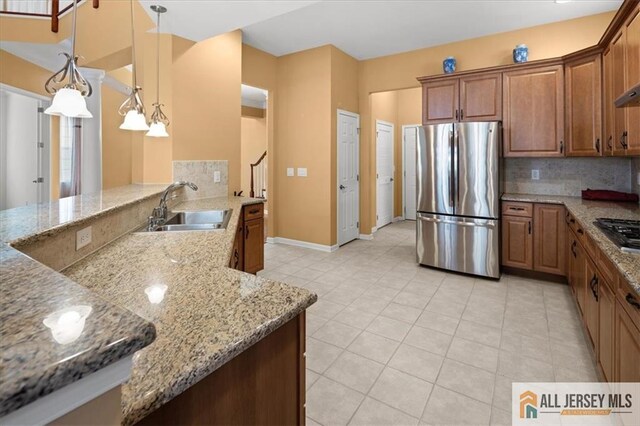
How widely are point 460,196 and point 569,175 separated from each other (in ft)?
4.53

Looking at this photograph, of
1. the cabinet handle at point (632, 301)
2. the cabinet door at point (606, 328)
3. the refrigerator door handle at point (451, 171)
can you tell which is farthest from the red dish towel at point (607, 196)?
the cabinet handle at point (632, 301)

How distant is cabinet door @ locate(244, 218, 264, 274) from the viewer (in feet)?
11.2

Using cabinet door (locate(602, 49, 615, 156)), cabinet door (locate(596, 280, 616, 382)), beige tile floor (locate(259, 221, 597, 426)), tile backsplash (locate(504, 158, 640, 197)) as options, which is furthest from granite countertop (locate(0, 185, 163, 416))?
tile backsplash (locate(504, 158, 640, 197))

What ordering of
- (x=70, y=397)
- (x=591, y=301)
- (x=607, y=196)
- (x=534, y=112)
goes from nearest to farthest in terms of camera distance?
(x=70, y=397) < (x=591, y=301) < (x=607, y=196) < (x=534, y=112)

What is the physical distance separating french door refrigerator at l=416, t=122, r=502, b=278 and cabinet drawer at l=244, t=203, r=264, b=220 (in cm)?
196

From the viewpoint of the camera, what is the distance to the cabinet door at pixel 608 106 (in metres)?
3.00

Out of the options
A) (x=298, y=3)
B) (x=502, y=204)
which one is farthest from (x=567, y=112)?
(x=298, y=3)

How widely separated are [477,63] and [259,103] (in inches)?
233

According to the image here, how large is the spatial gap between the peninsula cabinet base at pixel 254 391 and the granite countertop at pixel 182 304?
77 millimetres

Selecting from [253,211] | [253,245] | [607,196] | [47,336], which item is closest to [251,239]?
[253,245]

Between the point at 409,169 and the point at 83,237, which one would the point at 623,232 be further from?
the point at 409,169

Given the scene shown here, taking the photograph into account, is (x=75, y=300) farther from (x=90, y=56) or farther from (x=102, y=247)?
(x=90, y=56)

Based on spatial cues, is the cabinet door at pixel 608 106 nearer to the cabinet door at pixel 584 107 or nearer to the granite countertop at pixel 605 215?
the cabinet door at pixel 584 107

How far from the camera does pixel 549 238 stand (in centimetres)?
360
